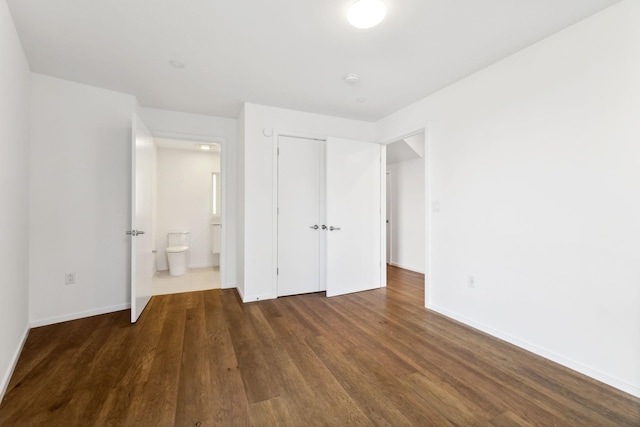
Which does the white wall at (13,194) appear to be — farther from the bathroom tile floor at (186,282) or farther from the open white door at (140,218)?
the bathroom tile floor at (186,282)

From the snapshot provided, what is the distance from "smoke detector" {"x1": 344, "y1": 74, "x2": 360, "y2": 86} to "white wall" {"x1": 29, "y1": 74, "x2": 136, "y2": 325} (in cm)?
240

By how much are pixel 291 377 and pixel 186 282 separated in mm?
2989

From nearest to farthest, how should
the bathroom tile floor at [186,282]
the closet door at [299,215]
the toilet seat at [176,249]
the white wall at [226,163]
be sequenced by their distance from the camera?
the closet door at [299,215] < the white wall at [226,163] < the bathroom tile floor at [186,282] < the toilet seat at [176,249]

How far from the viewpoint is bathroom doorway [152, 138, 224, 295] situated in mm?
4855

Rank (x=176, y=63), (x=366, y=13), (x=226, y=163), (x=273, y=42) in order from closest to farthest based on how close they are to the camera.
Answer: (x=366, y=13), (x=273, y=42), (x=176, y=63), (x=226, y=163)

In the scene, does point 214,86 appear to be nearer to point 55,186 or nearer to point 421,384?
point 55,186

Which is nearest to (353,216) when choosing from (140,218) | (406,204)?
(406,204)

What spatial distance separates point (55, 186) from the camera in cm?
262

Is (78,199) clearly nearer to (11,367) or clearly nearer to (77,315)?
(77,315)

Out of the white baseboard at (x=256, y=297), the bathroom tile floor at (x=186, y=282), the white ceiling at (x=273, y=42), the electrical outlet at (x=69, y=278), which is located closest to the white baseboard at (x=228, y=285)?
the bathroom tile floor at (x=186, y=282)

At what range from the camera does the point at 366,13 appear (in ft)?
5.51

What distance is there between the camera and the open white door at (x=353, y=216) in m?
3.45

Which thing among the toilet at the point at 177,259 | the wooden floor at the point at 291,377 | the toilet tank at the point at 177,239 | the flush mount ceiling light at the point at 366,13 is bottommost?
the wooden floor at the point at 291,377

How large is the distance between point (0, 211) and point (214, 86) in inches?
76.6
